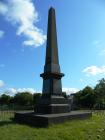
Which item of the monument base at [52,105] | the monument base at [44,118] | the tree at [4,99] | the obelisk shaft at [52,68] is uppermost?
the obelisk shaft at [52,68]

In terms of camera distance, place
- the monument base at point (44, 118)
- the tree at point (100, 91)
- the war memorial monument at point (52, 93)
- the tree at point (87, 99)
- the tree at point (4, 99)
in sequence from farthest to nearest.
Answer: the tree at point (4, 99), the tree at point (87, 99), the tree at point (100, 91), the war memorial monument at point (52, 93), the monument base at point (44, 118)

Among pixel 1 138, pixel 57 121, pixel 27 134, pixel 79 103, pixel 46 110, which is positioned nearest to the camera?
pixel 1 138

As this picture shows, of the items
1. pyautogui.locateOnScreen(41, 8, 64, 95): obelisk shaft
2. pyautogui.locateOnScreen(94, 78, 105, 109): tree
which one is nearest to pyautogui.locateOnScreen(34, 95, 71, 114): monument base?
pyautogui.locateOnScreen(41, 8, 64, 95): obelisk shaft

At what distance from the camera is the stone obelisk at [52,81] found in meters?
12.2

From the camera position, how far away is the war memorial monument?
1144 cm

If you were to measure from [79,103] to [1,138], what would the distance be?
63.8 metres

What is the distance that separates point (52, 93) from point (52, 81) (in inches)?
30.2

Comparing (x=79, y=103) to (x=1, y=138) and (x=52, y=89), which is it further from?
(x=1, y=138)

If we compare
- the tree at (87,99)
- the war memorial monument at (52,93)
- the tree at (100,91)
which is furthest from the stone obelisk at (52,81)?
the tree at (87,99)

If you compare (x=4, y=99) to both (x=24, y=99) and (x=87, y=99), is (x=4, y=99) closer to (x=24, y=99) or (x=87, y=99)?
(x=24, y=99)

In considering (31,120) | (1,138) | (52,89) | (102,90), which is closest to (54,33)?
(52,89)

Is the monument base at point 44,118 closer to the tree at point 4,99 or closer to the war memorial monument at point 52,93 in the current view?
the war memorial monument at point 52,93

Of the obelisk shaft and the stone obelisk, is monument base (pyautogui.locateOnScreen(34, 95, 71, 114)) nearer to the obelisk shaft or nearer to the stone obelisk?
the stone obelisk

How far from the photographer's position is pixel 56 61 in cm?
1383
